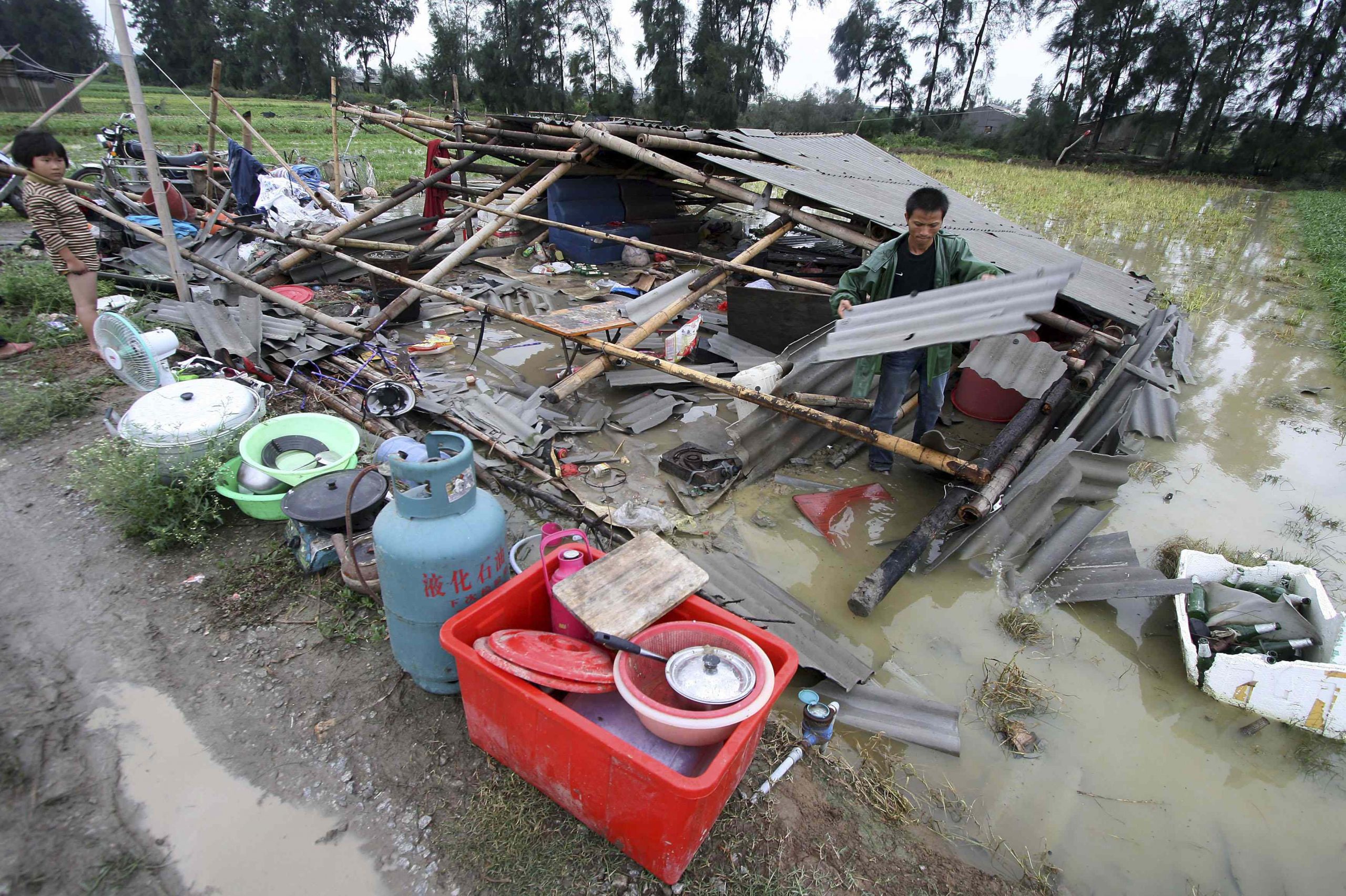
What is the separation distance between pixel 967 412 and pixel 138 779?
666cm

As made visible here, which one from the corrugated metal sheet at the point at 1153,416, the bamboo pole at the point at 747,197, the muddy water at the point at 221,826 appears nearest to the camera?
the muddy water at the point at 221,826

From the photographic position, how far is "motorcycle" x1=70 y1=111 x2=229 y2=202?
10.2 m

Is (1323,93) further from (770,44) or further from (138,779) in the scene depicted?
(138,779)

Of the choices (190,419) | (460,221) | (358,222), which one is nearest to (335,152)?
(358,222)

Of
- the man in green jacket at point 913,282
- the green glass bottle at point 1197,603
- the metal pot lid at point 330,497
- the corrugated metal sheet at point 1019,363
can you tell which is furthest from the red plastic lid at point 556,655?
the corrugated metal sheet at point 1019,363

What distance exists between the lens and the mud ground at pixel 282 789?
7.24ft

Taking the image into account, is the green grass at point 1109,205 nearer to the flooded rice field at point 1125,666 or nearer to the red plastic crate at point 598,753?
the flooded rice field at point 1125,666

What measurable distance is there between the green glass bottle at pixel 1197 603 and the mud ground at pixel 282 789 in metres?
2.17

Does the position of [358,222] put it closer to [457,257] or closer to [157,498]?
[457,257]

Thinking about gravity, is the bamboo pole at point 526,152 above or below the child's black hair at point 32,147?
above

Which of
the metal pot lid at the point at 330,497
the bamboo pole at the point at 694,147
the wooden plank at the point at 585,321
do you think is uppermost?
the bamboo pole at the point at 694,147

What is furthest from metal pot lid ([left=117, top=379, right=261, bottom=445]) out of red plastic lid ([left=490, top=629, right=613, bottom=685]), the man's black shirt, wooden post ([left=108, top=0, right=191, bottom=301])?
the man's black shirt

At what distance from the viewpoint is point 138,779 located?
243cm

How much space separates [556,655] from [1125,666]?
3358mm
